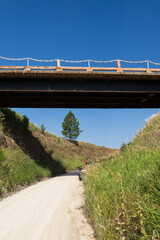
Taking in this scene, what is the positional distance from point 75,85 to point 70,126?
4125 centimetres

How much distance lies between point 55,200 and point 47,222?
8.41ft

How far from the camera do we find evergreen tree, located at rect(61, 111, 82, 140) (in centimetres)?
5492

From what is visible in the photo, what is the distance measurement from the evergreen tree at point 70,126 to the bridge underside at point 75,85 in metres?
37.7

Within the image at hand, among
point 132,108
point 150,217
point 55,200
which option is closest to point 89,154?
point 132,108

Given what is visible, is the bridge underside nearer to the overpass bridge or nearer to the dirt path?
the overpass bridge

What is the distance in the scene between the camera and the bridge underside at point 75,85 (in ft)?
48.4

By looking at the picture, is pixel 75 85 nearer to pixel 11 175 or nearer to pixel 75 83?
pixel 75 83

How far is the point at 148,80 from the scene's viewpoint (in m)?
16.0

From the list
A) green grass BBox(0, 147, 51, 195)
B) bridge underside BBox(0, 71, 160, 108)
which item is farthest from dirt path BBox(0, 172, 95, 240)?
bridge underside BBox(0, 71, 160, 108)

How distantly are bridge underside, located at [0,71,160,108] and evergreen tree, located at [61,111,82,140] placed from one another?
3774cm

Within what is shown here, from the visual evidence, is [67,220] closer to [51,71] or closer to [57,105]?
[51,71]

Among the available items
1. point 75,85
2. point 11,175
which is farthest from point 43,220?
point 75,85

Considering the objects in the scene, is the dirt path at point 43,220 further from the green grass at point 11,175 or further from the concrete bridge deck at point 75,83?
the concrete bridge deck at point 75,83

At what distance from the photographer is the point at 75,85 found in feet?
50.1
